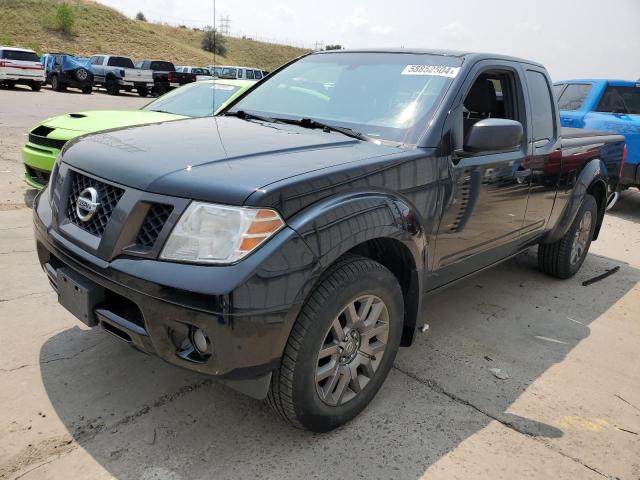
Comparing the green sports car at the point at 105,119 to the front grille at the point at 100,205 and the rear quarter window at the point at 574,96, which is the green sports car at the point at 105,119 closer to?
the front grille at the point at 100,205

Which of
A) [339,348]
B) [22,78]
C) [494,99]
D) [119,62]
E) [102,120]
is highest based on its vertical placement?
[119,62]

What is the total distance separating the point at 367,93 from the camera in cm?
323

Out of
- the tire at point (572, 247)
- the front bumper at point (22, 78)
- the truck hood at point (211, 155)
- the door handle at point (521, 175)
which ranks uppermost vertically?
the front bumper at point (22, 78)

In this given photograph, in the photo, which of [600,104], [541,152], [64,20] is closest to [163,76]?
[600,104]

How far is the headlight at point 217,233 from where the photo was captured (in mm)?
2023

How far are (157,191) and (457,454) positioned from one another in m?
1.78

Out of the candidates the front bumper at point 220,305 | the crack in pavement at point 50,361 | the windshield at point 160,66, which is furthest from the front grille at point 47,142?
the windshield at point 160,66

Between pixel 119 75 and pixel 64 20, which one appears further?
pixel 64 20

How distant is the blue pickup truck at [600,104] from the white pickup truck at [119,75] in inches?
881

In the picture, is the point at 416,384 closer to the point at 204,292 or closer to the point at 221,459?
the point at 221,459

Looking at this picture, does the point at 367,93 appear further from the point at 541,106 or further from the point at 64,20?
the point at 64,20

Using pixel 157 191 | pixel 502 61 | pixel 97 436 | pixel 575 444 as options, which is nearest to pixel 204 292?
pixel 157 191

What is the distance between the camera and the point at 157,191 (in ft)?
6.97

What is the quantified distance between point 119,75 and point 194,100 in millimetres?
22155
